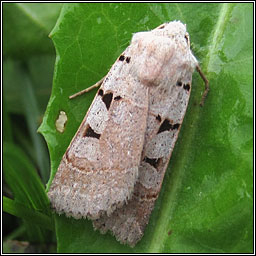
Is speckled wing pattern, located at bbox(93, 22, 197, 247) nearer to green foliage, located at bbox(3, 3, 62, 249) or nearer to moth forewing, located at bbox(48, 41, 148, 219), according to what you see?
moth forewing, located at bbox(48, 41, 148, 219)

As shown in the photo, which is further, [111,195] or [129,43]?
[129,43]

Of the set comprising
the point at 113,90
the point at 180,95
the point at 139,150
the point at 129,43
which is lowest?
the point at 139,150

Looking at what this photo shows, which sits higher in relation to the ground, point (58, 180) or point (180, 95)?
point (180, 95)

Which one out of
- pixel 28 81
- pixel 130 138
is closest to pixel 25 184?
pixel 130 138

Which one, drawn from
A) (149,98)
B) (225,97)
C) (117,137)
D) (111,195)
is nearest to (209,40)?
(225,97)

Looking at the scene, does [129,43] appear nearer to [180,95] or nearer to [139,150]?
[180,95]

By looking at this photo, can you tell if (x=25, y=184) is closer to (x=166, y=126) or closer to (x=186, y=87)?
(x=166, y=126)

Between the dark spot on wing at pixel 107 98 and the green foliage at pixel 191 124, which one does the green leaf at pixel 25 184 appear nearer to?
the green foliage at pixel 191 124

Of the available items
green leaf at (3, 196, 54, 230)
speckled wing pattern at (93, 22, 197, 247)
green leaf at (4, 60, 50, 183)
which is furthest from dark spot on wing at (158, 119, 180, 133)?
green leaf at (4, 60, 50, 183)
